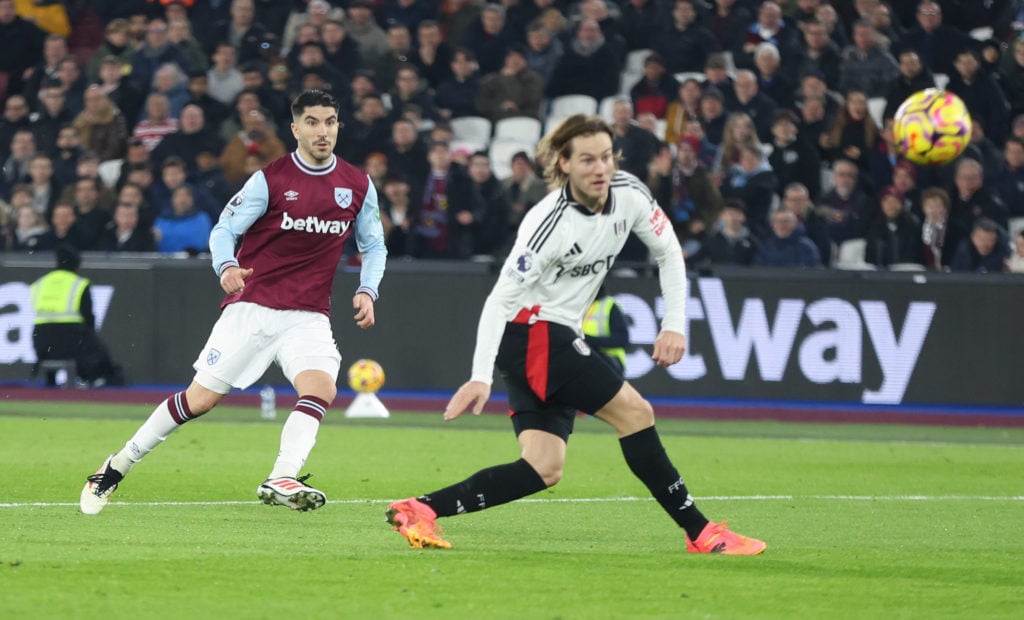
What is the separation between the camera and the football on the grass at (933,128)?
17.2m

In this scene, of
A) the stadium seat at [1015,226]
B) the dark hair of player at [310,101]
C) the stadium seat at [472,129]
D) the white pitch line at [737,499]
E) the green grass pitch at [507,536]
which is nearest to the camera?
the green grass pitch at [507,536]

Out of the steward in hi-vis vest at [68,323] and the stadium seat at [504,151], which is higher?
the stadium seat at [504,151]

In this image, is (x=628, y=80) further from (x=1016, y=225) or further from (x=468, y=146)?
(x=1016, y=225)

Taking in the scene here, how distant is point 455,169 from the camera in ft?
66.6

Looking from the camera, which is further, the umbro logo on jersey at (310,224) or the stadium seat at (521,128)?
the stadium seat at (521,128)

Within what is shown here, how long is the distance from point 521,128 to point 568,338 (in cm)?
1408

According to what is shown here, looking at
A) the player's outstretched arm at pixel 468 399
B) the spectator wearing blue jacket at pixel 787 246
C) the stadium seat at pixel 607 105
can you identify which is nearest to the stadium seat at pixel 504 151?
the stadium seat at pixel 607 105

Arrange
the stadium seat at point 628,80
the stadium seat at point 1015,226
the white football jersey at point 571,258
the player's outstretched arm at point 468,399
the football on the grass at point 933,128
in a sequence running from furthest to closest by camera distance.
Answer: the stadium seat at point 628,80
the stadium seat at point 1015,226
the football on the grass at point 933,128
the white football jersey at point 571,258
the player's outstretched arm at point 468,399

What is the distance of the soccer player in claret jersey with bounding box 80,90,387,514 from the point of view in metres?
9.43

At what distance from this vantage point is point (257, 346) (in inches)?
373

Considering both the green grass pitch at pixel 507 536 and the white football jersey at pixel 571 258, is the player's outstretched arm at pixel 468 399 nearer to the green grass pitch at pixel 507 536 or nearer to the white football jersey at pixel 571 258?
the white football jersey at pixel 571 258

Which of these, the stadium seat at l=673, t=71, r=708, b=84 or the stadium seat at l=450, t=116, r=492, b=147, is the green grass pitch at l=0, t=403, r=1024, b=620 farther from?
the stadium seat at l=673, t=71, r=708, b=84

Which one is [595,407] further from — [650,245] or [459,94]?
[459,94]

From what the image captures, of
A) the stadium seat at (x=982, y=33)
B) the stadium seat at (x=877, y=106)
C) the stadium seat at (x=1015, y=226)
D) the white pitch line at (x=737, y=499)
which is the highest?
the stadium seat at (x=982, y=33)
